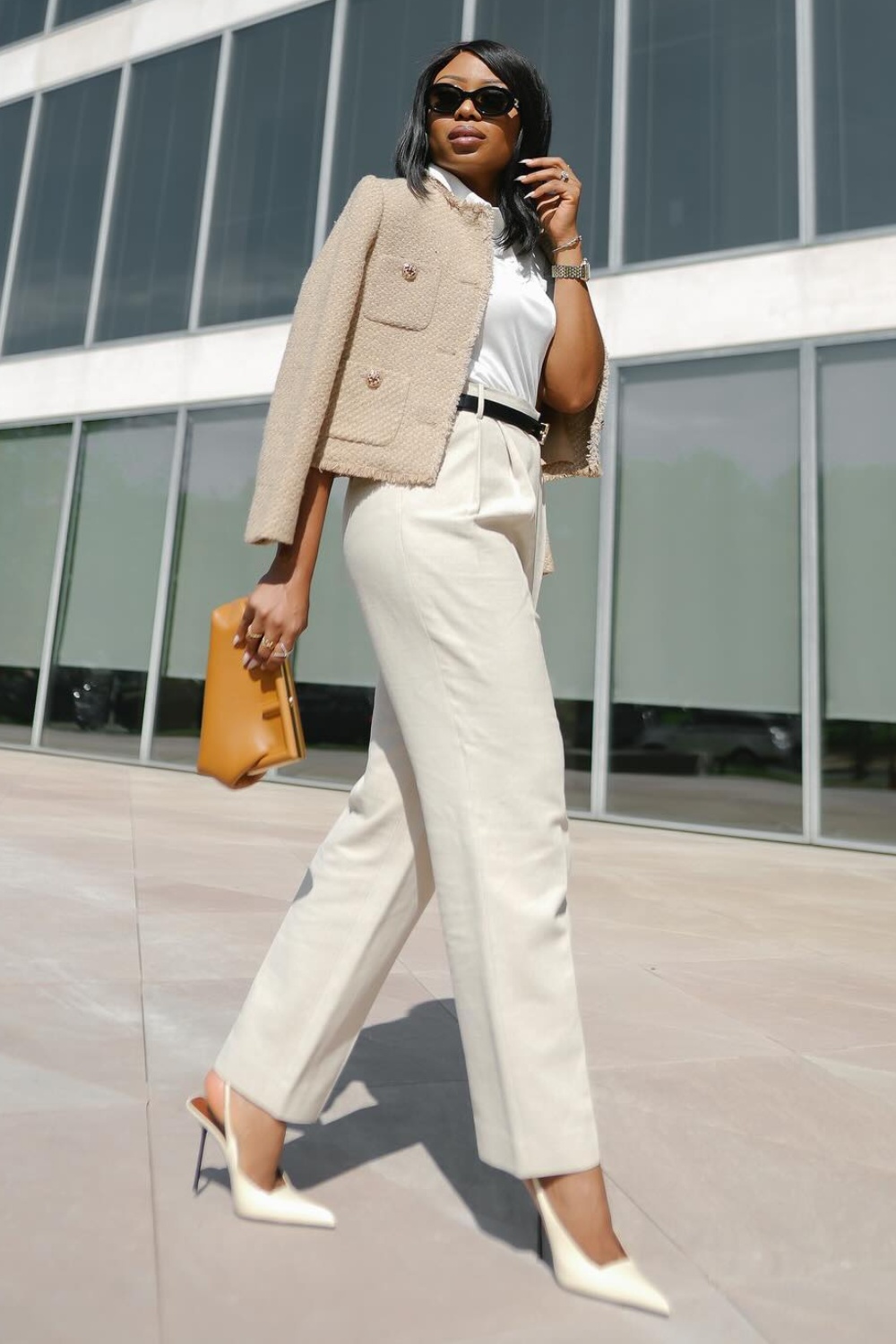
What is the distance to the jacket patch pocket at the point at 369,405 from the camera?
62.9 inches

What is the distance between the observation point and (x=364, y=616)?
1643 millimetres

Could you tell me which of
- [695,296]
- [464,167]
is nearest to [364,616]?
[464,167]

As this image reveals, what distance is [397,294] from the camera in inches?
64.8

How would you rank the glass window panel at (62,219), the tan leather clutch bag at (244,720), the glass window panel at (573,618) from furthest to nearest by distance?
the glass window panel at (62,219) → the glass window panel at (573,618) → the tan leather clutch bag at (244,720)

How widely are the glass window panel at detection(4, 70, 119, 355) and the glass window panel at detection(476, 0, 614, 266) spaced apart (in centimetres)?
475

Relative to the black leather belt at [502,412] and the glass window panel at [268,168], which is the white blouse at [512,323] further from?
the glass window panel at [268,168]

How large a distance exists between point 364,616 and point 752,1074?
1.44 metres

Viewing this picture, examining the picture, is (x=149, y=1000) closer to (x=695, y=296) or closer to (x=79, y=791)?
(x=79, y=791)

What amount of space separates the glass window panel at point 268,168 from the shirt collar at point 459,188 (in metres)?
8.29

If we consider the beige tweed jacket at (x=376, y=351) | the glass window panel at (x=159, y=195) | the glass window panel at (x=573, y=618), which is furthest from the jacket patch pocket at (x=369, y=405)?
the glass window panel at (x=159, y=195)

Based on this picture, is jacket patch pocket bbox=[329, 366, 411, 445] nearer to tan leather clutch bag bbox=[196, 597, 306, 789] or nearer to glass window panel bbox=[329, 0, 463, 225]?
tan leather clutch bag bbox=[196, 597, 306, 789]

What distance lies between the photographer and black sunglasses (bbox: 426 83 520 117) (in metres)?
1.74

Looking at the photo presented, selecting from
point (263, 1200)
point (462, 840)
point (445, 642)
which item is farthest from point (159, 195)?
point (263, 1200)

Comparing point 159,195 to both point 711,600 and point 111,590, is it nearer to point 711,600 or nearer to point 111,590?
point 111,590
